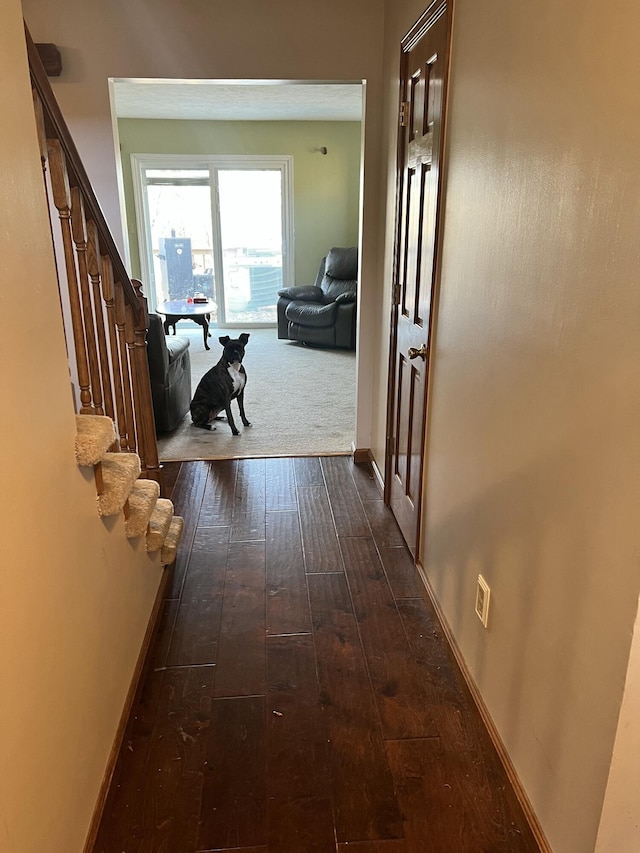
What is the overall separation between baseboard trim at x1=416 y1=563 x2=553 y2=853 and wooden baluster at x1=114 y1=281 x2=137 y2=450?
1318mm

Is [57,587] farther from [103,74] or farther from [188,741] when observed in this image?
[103,74]

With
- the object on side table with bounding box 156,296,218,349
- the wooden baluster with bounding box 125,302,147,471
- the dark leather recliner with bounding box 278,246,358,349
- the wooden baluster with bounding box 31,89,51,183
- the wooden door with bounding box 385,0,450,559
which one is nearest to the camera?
the wooden baluster with bounding box 31,89,51,183

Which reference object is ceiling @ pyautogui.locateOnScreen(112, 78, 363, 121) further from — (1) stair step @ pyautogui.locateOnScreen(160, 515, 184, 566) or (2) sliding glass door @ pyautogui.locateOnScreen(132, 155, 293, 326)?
(1) stair step @ pyautogui.locateOnScreen(160, 515, 184, 566)

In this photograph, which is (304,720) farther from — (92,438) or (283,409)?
(283,409)

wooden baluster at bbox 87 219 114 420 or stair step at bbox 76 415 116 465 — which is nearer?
stair step at bbox 76 415 116 465

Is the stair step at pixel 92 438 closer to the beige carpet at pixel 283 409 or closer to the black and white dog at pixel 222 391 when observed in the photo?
the beige carpet at pixel 283 409

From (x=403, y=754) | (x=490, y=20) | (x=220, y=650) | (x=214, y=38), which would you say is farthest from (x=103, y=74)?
(x=403, y=754)

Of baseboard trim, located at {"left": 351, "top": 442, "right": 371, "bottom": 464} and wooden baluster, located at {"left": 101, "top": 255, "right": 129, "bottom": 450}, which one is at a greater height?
wooden baluster, located at {"left": 101, "top": 255, "right": 129, "bottom": 450}

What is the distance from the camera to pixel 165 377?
13.7ft

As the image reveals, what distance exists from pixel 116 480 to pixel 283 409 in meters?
3.25

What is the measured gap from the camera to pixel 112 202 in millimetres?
3400

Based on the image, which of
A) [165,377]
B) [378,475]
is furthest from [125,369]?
[165,377]

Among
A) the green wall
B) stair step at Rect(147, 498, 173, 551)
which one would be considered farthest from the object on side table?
stair step at Rect(147, 498, 173, 551)

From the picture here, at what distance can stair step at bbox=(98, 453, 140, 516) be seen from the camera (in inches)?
65.9
